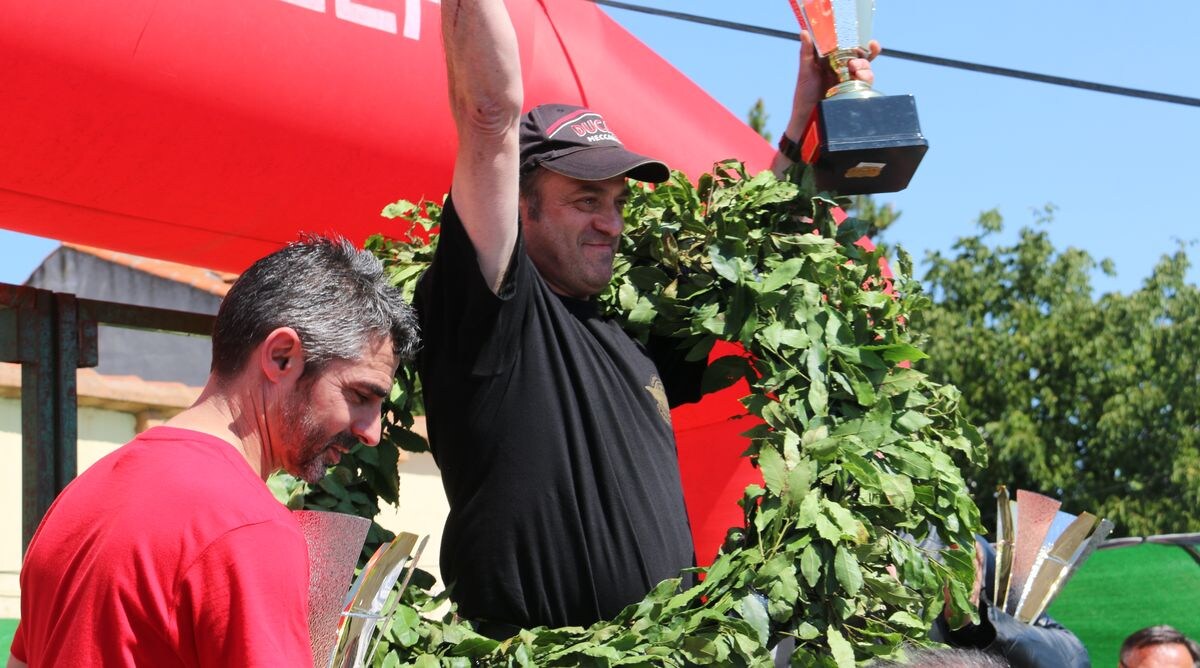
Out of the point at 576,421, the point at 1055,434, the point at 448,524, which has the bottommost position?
the point at 1055,434

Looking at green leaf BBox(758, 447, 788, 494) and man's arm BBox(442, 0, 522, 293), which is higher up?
man's arm BBox(442, 0, 522, 293)

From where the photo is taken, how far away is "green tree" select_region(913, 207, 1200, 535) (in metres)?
13.4

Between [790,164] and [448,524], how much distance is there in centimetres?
120

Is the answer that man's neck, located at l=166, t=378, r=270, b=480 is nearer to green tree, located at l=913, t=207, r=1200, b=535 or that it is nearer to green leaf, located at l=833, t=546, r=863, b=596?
green leaf, located at l=833, t=546, r=863, b=596

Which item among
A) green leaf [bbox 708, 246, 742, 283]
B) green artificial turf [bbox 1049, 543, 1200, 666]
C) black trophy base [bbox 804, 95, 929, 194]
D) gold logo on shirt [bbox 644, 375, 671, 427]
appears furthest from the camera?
→ green artificial turf [bbox 1049, 543, 1200, 666]

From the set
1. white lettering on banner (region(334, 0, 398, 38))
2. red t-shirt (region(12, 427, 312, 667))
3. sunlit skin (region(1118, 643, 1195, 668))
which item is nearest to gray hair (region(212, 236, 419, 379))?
red t-shirt (region(12, 427, 312, 667))

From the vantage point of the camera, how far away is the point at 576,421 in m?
2.38

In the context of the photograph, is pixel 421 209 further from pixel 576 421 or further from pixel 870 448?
pixel 870 448

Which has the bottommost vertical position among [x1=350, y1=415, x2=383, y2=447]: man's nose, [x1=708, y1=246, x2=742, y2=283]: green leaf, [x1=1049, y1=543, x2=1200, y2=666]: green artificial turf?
[x1=1049, y1=543, x2=1200, y2=666]: green artificial turf

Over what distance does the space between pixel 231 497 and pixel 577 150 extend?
1.34 metres

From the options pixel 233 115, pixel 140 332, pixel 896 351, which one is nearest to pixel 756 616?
pixel 896 351

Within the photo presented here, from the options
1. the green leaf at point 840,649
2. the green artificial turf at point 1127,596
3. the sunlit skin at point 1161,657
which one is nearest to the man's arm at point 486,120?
the green leaf at point 840,649

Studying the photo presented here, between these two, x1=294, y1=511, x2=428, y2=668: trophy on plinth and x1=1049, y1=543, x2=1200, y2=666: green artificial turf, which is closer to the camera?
x1=294, y1=511, x2=428, y2=668: trophy on plinth

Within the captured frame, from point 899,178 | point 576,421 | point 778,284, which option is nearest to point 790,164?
point 899,178
